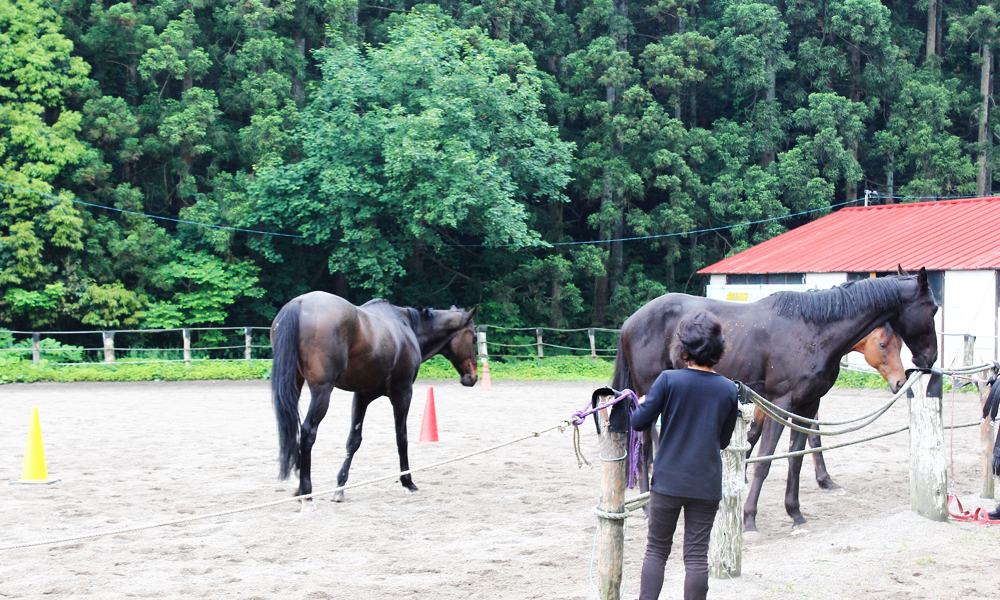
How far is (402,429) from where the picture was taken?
23.5ft

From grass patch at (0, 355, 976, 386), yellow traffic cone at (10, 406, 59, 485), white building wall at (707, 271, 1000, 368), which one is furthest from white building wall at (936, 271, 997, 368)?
yellow traffic cone at (10, 406, 59, 485)

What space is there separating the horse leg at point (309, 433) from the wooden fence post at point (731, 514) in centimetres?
328

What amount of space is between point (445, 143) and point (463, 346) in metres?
11.6

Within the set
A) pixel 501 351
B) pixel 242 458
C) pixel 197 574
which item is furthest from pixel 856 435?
pixel 501 351

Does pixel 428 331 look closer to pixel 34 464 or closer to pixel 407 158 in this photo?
pixel 34 464

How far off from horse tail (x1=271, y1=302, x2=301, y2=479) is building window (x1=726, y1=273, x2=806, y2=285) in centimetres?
1660

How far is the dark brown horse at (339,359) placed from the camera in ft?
20.7

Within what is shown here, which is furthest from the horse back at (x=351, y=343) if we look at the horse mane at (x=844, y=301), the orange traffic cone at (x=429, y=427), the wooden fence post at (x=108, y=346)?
the wooden fence post at (x=108, y=346)

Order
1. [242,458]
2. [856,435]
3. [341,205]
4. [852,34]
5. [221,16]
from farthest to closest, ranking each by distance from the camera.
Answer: [852,34] < [221,16] < [341,205] < [856,435] < [242,458]

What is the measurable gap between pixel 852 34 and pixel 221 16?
65.9ft

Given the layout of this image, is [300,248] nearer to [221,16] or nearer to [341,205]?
[341,205]

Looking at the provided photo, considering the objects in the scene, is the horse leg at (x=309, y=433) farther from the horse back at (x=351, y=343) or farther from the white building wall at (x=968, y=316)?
the white building wall at (x=968, y=316)

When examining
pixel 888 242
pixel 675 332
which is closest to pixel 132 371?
pixel 675 332

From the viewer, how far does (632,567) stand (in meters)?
4.68
